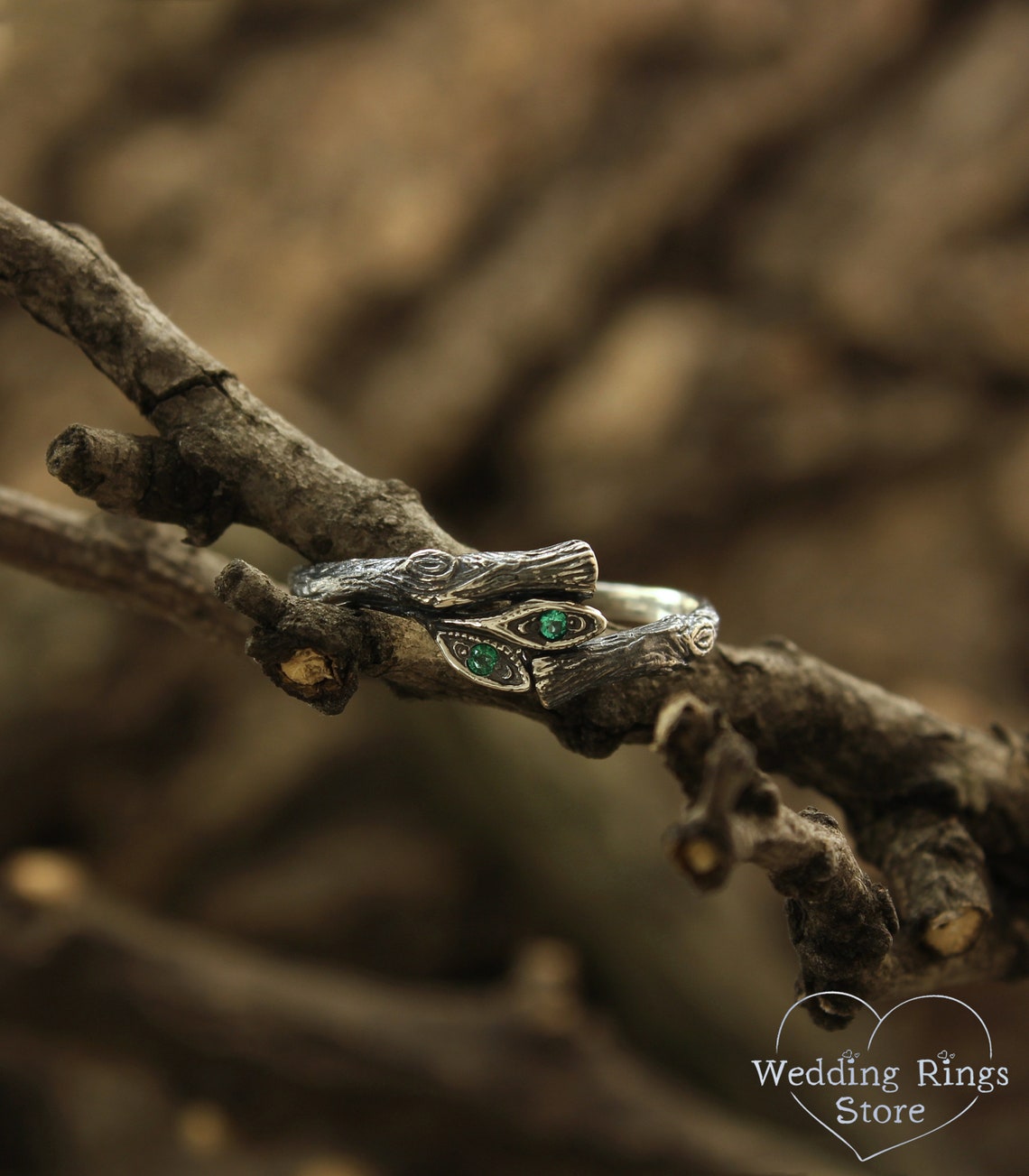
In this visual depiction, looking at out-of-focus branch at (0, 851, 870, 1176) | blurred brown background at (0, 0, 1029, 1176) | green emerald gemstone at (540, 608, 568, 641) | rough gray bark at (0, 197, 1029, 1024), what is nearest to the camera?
rough gray bark at (0, 197, 1029, 1024)

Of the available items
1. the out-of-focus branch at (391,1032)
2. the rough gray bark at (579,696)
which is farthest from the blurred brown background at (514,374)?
the rough gray bark at (579,696)

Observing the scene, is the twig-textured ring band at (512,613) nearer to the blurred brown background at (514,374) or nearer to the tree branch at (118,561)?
the tree branch at (118,561)

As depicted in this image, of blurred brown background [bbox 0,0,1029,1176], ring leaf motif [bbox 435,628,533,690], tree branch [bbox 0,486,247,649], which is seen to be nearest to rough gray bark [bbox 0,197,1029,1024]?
ring leaf motif [bbox 435,628,533,690]

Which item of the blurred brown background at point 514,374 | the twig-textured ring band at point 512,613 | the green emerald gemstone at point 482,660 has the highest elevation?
the blurred brown background at point 514,374

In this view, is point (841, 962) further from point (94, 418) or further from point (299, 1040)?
point (94, 418)

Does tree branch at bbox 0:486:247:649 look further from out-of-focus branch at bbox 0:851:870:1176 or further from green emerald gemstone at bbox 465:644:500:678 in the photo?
out-of-focus branch at bbox 0:851:870:1176

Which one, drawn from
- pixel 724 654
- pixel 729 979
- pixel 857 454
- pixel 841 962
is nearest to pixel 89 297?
pixel 724 654
